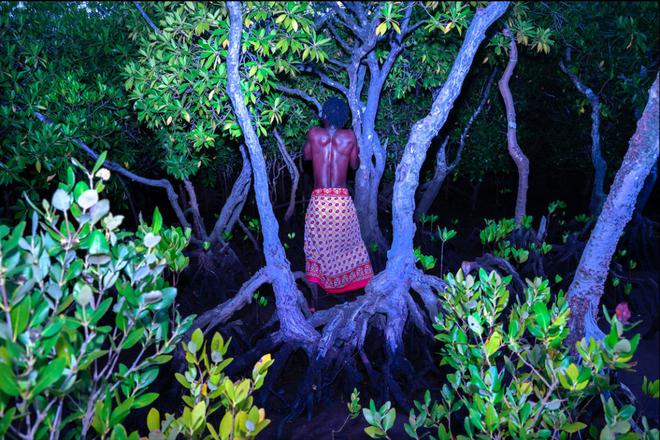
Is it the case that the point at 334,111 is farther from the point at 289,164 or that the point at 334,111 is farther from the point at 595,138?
the point at 595,138

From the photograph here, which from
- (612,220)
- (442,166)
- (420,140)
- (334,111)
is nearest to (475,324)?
(612,220)

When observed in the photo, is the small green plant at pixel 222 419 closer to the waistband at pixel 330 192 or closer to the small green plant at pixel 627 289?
the waistband at pixel 330 192

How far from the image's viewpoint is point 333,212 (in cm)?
564

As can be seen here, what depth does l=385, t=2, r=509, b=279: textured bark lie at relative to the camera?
12.1ft

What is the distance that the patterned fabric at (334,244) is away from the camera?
18.5 ft

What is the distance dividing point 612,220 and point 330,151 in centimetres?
318

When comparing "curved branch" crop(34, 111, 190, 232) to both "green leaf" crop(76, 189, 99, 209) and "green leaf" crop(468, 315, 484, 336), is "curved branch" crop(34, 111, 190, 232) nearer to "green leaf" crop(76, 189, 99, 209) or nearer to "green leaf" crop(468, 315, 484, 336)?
"green leaf" crop(76, 189, 99, 209)

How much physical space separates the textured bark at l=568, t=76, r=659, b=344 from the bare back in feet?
9.76

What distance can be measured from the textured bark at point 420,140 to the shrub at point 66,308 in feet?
8.80

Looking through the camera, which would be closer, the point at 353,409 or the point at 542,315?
the point at 542,315

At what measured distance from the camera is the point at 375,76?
6230 mm

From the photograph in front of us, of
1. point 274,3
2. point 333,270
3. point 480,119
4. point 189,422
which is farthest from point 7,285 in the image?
point 480,119

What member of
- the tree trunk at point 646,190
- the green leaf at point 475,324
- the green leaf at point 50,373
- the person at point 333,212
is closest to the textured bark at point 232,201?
the person at point 333,212

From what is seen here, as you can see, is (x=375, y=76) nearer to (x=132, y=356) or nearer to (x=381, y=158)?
(x=381, y=158)
